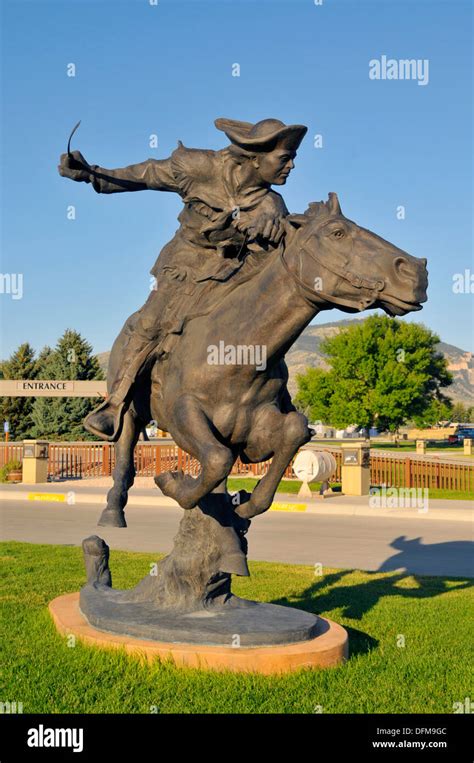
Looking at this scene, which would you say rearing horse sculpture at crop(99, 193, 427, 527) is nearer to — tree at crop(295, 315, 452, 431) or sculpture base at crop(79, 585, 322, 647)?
sculpture base at crop(79, 585, 322, 647)

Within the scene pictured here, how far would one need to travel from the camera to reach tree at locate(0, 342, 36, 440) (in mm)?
43219

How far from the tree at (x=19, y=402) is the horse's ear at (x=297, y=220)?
38.1m

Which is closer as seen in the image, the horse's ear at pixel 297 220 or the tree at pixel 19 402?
the horse's ear at pixel 297 220

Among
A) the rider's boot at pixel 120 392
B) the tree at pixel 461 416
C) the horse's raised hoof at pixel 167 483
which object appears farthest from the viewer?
the tree at pixel 461 416

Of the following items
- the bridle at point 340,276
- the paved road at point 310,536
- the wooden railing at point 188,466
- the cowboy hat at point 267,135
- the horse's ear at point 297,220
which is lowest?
the paved road at point 310,536

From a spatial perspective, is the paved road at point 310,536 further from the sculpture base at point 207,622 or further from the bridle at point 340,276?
the bridle at point 340,276

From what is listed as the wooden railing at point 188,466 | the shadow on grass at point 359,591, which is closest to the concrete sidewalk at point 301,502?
the wooden railing at point 188,466

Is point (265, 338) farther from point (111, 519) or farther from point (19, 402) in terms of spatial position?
point (19, 402)

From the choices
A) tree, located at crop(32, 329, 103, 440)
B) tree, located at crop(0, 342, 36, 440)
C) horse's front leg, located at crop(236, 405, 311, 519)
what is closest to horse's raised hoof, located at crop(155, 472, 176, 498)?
horse's front leg, located at crop(236, 405, 311, 519)

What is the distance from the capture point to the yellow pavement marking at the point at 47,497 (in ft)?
70.0

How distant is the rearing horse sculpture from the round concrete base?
968 millimetres

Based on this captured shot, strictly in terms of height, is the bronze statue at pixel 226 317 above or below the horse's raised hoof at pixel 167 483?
above

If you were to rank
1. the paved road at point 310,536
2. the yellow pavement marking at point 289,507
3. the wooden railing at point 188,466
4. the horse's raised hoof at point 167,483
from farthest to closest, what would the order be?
the wooden railing at point 188,466 < the yellow pavement marking at point 289,507 < the paved road at point 310,536 < the horse's raised hoof at point 167,483
